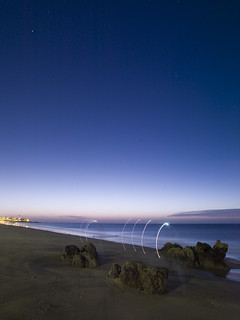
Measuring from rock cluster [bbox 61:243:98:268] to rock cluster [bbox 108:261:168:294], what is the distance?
11.1 feet

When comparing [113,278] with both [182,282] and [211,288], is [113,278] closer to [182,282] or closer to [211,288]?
[182,282]

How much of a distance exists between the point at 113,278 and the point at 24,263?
534 centimetres

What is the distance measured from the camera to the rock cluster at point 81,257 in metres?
12.9

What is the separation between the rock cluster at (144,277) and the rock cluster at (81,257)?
339 centimetres

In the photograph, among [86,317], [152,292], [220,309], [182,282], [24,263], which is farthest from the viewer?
[24,263]

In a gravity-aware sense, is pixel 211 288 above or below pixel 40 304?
below

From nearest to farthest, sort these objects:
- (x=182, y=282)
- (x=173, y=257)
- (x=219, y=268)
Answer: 1. (x=182, y=282)
2. (x=219, y=268)
3. (x=173, y=257)

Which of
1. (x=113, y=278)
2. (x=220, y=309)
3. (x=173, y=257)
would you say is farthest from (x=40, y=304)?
(x=173, y=257)

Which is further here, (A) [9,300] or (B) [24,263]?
(B) [24,263]

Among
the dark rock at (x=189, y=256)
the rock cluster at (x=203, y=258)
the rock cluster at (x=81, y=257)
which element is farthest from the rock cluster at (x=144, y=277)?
the dark rock at (x=189, y=256)

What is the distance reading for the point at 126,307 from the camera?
7.45m

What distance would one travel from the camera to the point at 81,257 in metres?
13.0

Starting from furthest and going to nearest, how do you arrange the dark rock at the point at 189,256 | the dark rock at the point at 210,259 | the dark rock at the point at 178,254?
the dark rock at the point at 178,254 → the dark rock at the point at 189,256 → the dark rock at the point at 210,259

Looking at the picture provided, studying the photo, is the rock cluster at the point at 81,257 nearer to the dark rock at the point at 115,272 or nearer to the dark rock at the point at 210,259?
the dark rock at the point at 115,272
